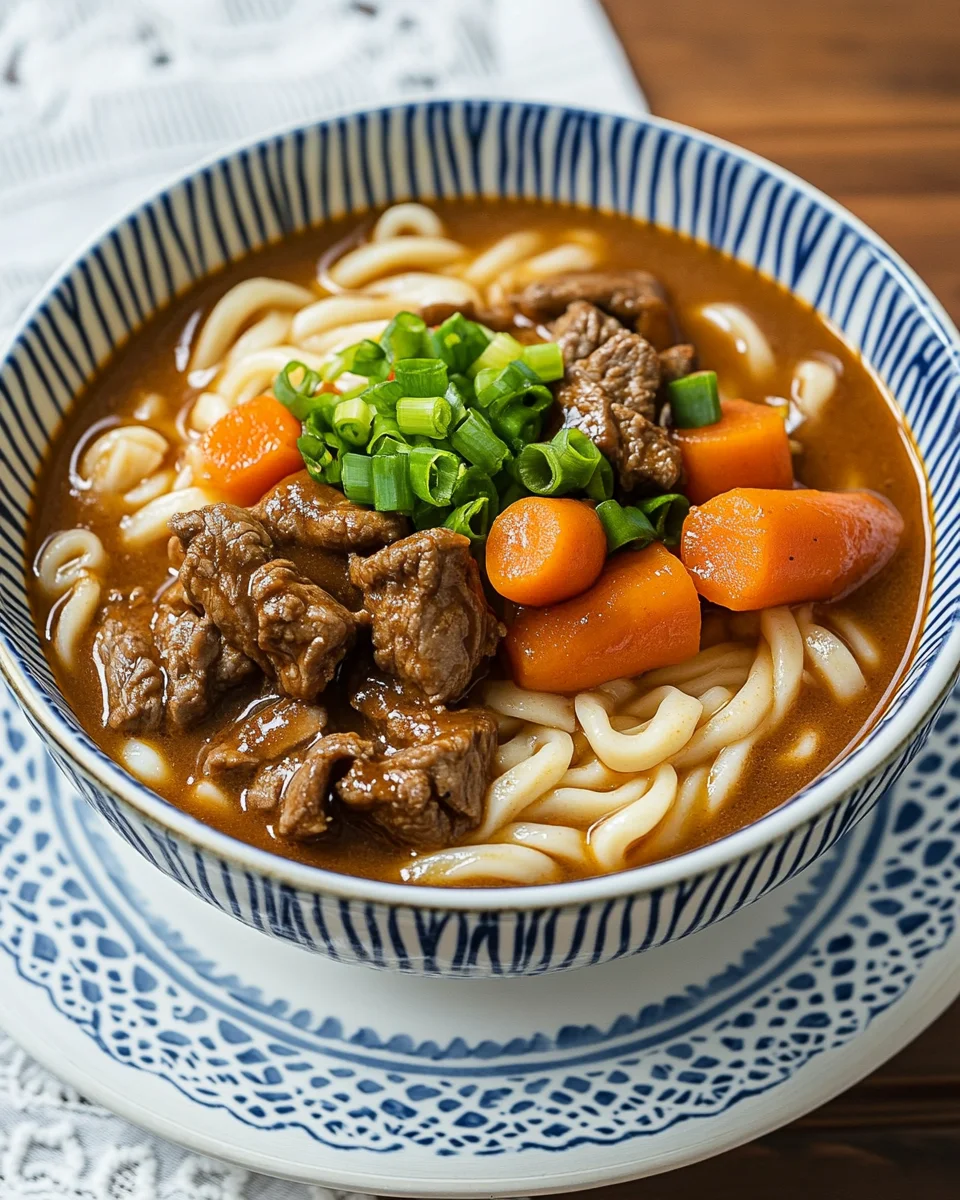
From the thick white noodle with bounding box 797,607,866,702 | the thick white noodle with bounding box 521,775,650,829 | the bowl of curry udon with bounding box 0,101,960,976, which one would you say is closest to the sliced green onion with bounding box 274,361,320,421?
the bowl of curry udon with bounding box 0,101,960,976

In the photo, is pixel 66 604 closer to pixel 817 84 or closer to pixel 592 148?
pixel 592 148

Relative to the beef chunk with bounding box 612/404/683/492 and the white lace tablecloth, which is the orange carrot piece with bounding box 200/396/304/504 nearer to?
the beef chunk with bounding box 612/404/683/492

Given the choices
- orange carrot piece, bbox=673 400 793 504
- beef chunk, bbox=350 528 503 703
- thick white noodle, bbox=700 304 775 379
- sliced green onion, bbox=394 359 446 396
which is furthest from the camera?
thick white noodle, bbox=700 304 775 379

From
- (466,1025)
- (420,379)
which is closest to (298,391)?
(420,379)

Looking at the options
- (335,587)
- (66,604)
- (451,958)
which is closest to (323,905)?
(451,958)

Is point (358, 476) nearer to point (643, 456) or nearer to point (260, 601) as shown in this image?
point (260, 601)
